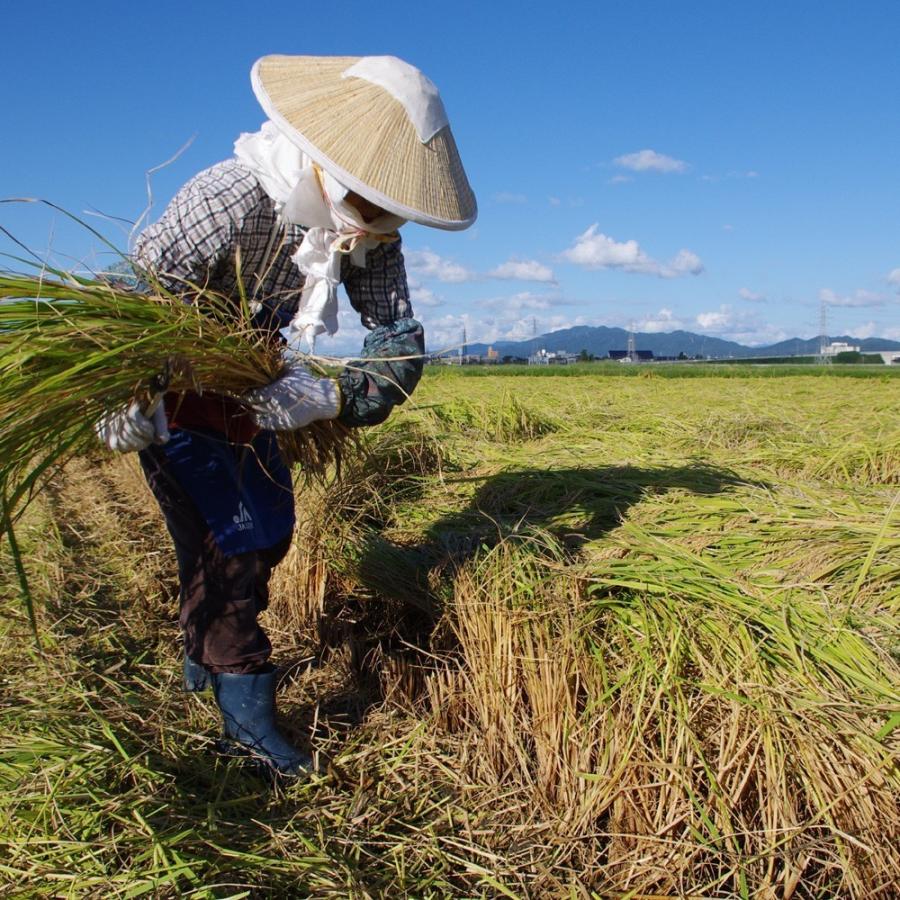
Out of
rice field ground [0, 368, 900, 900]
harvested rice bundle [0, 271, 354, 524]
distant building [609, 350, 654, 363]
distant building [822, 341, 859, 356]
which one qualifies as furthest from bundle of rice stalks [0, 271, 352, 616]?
distant building [822, 341, 859, 356]

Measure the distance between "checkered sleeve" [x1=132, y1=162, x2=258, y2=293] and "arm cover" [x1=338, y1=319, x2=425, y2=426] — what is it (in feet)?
1.25

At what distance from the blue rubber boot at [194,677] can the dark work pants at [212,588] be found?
0.16 metres

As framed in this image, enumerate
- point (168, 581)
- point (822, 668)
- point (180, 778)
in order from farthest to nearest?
1. point (168, 581)
2. point (180, 778)
3. point (822, 668)

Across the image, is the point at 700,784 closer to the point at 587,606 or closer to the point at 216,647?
the point at 587,606

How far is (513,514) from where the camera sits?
2375mm

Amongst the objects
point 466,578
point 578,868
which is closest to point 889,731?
point 578,868

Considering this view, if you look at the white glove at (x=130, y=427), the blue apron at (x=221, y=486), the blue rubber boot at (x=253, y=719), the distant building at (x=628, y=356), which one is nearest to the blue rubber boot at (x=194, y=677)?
the blue rubber boot at (x=253, y=719)

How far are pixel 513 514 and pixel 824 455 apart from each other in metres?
1.48

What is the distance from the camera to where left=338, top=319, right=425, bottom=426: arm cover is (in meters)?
1.93

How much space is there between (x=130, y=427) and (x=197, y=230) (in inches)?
17.7

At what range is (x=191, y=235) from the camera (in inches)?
70.4

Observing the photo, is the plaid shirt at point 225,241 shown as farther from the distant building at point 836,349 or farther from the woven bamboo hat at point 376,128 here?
the distant building at point 836,349

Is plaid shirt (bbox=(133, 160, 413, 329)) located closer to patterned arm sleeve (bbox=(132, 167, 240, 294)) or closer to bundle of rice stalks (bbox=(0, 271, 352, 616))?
patterned arm sleeve (bbox=(132, 167, 240, 294))

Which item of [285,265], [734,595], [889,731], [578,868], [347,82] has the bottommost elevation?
[578,868]
